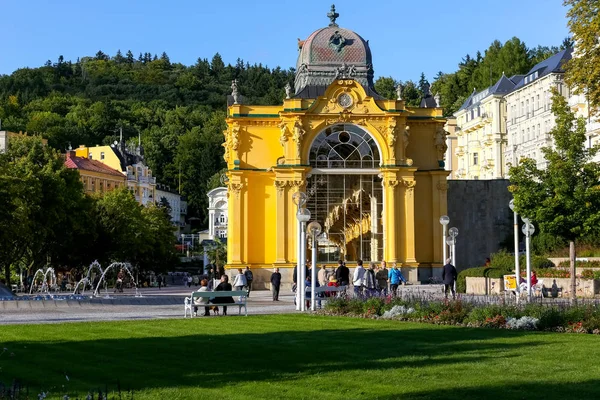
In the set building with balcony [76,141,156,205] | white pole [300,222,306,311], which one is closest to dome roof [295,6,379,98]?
white pole [300,222,306,311]

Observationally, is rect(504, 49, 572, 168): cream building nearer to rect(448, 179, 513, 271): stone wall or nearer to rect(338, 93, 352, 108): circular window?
rect(448, 179, 513, 271): stone wall

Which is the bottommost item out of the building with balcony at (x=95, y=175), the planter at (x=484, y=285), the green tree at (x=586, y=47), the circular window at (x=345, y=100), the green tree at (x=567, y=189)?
the planter at (x=484, y=285)

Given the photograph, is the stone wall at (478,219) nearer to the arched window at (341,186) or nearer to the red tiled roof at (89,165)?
the arched window at (341,186)

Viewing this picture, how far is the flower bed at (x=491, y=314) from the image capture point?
70.1 feet

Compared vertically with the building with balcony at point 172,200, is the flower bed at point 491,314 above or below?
below

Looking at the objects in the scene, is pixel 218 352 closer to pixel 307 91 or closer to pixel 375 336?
pixel 375 336

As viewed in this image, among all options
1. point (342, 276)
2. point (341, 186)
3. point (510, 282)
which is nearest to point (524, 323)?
point (342, 276)

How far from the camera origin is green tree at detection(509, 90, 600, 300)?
33406 mm

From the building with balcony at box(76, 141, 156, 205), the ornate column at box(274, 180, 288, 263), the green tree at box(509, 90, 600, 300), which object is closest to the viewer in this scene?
the green tree at box(509, 90, 600, 300)

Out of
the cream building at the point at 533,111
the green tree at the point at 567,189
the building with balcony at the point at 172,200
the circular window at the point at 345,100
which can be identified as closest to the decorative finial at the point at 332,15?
the circular window at the point at 345,100

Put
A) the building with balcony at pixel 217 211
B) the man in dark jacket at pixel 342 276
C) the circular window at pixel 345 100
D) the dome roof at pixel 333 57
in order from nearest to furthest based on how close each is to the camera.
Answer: the man in dark jacket at pixel 342 276
the circular window at pixel 345 100
the dome roof at pixel 333 57
the building with balcony at pixel 217 211

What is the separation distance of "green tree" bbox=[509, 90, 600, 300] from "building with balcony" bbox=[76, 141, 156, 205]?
10674 centimetres

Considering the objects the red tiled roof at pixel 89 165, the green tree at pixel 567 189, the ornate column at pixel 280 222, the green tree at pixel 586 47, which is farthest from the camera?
the red tiled roof at pixel 89 165

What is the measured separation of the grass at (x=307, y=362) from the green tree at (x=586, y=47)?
1232 centimetres
